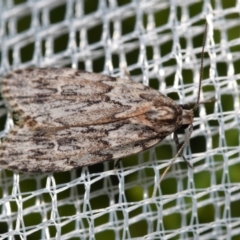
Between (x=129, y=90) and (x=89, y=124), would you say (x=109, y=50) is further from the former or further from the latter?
(x=89, y=124)

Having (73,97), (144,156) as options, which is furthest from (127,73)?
(144,156)

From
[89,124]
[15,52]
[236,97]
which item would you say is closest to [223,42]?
[236,97]

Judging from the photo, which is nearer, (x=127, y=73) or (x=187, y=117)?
(x=187, y=117)

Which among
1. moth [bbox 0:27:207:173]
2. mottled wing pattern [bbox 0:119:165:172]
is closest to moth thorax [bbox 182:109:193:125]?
moth [bbox 0:27:207:173]

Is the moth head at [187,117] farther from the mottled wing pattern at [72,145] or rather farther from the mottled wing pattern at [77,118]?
the mottled wing pattern at [72,145]

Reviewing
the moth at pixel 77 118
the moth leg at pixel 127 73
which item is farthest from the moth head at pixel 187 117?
A: the moth leg at pixel 127 73

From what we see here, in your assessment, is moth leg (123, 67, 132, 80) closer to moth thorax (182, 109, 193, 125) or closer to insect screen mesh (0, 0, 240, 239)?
insect screen mesh (0, 0, 240, 239)

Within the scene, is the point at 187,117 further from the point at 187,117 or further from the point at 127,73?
the point at 127,73
